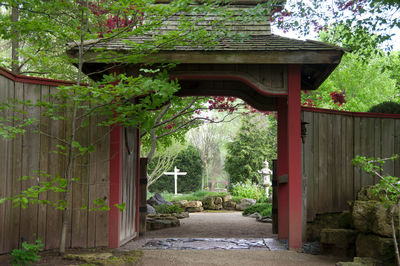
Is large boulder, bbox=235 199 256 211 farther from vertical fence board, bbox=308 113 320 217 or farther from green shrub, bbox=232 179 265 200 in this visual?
vertical fence board, bbox=308 113 320 217

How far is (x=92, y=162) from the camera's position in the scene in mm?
5629

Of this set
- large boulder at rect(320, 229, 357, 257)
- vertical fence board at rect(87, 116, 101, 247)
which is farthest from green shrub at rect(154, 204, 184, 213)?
large boulder at rect(320, 229, 357, 257)

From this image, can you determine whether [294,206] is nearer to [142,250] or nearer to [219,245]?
[219,245]

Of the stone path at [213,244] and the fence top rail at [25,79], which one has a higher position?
the fence top rail at [25,79]

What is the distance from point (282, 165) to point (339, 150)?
980 mm

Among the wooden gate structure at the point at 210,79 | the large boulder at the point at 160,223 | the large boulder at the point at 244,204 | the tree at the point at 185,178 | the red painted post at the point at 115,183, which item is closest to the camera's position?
the wooden gate structure at the point at 210,79

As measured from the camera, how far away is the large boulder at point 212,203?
15110 mm

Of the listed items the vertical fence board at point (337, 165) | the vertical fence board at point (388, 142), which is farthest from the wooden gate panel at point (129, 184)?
the vertical fence board at point (388, 142)

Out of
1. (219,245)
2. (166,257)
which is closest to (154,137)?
(219,245)

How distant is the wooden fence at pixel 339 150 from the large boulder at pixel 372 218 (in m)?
1.23

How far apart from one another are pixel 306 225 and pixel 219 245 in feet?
4.62

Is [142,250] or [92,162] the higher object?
[92,162]

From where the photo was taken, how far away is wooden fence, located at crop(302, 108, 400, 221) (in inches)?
261

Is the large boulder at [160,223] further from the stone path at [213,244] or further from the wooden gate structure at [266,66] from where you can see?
the wooden gate structure at [266,66]
